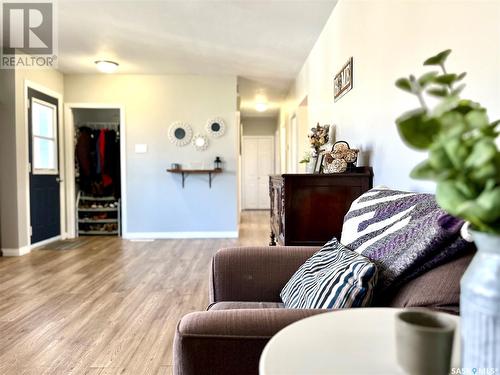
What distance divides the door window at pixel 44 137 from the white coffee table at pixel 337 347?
15.7 feet

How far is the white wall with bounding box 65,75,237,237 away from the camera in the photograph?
5234 millimetres

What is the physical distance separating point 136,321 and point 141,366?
58cm

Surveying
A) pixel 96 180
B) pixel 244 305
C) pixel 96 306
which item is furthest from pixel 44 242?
pixel 244 305

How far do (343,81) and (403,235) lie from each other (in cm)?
210

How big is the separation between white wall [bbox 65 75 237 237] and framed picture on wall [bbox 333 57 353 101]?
233cm

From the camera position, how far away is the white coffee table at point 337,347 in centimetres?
62

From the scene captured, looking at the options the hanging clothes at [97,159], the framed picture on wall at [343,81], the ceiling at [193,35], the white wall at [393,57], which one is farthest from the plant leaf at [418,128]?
the hanging clothes at [97,159]

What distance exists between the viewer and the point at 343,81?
9.57 ft

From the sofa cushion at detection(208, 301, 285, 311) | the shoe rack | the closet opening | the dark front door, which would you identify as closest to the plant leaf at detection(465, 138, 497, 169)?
the sofa cushion at detection(208, 301, 285, 311)

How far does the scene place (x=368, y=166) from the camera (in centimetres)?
238

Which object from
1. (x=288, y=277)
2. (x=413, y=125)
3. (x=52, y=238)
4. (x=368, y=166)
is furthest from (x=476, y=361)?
(x=52, y=238)

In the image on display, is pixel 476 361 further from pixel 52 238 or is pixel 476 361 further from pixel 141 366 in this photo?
pixel 52 238

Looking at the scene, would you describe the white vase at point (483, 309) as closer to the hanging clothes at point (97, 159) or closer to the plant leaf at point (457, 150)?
the plant leaf at point (457, 150)

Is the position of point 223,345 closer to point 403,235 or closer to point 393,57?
point 403,235
